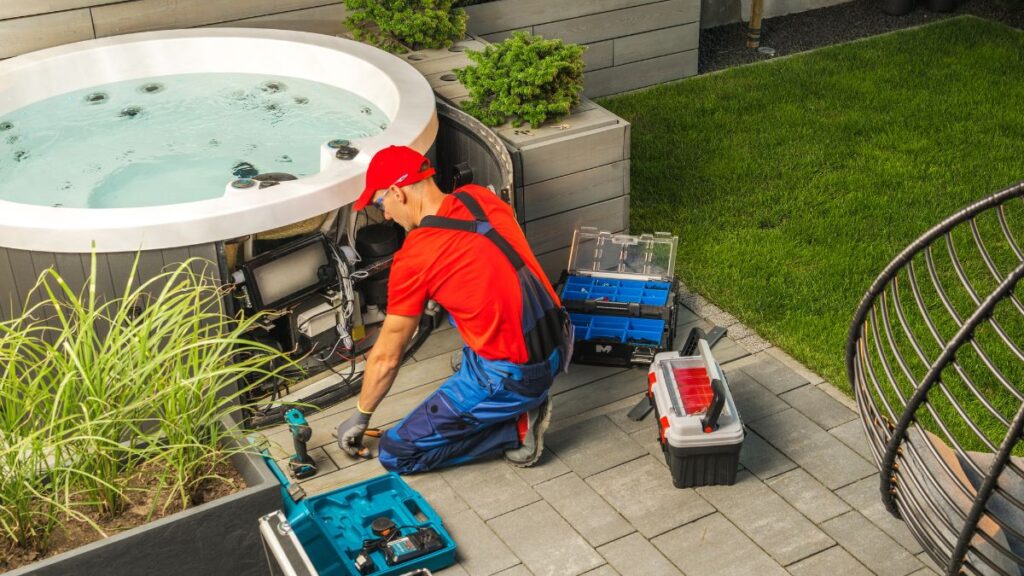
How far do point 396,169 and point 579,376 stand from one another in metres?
1.21

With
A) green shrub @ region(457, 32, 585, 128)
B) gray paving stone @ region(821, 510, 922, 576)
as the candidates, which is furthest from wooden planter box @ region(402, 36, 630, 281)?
gray paving stone @ region(821, 510, 922, 576)

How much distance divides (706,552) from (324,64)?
11.0 feet

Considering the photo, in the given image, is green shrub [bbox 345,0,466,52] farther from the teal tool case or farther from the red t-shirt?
the teal tool case

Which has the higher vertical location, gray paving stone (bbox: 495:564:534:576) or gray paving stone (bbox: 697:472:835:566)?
gray paving stone (bbox: 697:472:835:566)

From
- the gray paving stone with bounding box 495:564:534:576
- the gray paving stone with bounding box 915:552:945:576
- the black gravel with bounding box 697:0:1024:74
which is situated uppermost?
the black gravel with bounding box 697:0:1024:74

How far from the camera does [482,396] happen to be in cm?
372

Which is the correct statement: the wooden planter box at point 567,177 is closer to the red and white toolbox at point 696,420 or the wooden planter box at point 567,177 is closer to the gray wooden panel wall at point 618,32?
the red and white toolbox at point 696,420

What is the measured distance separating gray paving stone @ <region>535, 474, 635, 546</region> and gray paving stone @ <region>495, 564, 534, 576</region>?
0.24 meters

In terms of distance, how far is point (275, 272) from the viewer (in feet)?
13.5

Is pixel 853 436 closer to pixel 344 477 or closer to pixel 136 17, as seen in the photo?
pixel 344 477

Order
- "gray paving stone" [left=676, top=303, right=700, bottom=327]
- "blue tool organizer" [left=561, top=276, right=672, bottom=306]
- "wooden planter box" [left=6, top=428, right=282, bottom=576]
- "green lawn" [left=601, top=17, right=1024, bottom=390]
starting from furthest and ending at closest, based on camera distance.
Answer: "green lawn" [left=601, top=17, right=1024, bottom=390] < "gray paving stone" [left=676, top=303, right=700, bottom=327] < "blue tool organizer" [left=561, top=276, right=672, bottom=306] < "wooden planter box" [left=6, top=428, right=282, bottom=576]

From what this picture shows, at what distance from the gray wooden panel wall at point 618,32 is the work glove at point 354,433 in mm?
3338

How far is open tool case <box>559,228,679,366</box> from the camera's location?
4.39 meters

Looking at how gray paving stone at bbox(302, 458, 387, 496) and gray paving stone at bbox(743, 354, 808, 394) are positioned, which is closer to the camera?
gray paving stone at bbox(302, 458, 387, 496)
